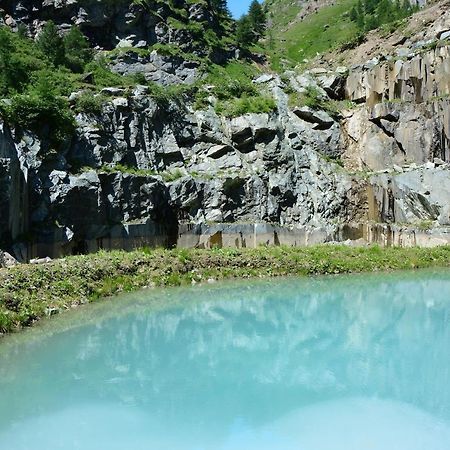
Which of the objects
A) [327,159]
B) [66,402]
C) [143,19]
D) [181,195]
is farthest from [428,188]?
[143,19]

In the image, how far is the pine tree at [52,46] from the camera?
1523 inches

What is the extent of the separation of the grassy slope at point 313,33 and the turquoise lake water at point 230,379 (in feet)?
165

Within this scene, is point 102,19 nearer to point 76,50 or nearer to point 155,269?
point 76,50

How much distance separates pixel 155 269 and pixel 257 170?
14200 millimetres

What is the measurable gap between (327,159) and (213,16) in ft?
102

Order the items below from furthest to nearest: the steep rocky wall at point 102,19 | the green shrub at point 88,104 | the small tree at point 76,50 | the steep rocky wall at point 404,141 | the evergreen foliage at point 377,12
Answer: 1. the evergreen foliage at point 377,12
2. the steep rocky wall at point 102,19
3. the small tree at point 76,50
4. the steep rocky wall at point 404,141
5. the green shrub at point 88,104

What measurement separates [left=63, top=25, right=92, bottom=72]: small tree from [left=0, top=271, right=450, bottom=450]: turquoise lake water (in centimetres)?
2938

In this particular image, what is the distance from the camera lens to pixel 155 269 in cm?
2141

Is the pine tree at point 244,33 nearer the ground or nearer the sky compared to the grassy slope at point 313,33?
nearer the ground

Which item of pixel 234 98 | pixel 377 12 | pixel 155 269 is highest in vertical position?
pixel 377 12

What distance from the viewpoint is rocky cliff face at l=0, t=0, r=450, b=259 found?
87.0 ft

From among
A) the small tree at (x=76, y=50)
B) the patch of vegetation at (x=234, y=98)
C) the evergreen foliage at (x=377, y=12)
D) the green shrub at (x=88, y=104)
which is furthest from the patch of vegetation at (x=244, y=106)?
the evergreen foliage at (x=377, y=12)

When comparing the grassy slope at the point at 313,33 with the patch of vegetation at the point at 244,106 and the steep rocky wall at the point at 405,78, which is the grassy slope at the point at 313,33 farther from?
the patch of vegetation at the point at 244,106

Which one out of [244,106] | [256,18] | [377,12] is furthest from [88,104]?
[377,12]
